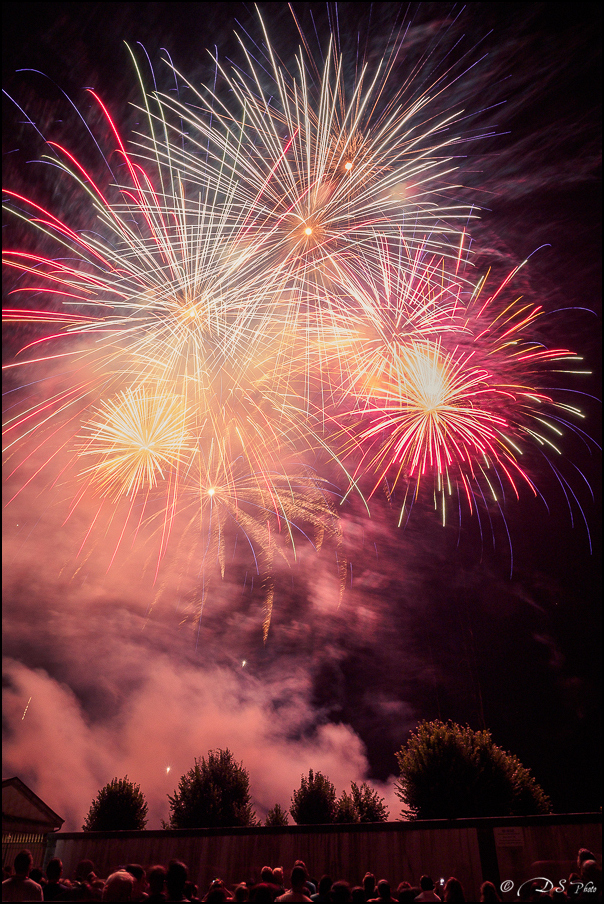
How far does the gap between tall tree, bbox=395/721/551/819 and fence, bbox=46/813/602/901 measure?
4.83 metres

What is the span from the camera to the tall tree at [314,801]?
20.5 meters

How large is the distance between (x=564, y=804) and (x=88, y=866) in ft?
73.2

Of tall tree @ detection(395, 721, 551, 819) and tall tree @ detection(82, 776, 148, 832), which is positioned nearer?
tall tree @ detection(395, 721, 551, 819)

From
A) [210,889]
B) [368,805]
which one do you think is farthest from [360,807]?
[210,889]

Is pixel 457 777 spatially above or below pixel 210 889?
above

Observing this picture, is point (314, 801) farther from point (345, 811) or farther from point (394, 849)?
point (394, 849)

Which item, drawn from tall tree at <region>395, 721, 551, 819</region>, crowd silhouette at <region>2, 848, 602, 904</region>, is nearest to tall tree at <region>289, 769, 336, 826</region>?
tall tree at <region>395, 721, 551, 819</region>

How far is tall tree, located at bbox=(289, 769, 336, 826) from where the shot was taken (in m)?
20.5

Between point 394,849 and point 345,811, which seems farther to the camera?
point 345,811

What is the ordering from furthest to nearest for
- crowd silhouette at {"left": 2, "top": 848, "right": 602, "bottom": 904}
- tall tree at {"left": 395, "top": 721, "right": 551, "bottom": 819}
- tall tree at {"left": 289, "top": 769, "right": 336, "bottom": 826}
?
tall tree at {"left": 289, "top": 769, "right": 336, "bottom": 826}, tall tree at {"left": 395, "top": 721, "right": 551, "bottom": 819}, crowd silhouette at {"left": 2, "top": 848, "right": 602, "bottom": 904}

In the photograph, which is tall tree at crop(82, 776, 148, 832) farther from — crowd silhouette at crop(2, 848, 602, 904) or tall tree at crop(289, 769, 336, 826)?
crowd silhouette at crop(2, 848, 602, 904)

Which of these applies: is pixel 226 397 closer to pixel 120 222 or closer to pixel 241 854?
pixel 120 222

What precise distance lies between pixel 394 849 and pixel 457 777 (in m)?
5.37

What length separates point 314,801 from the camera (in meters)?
20.8
